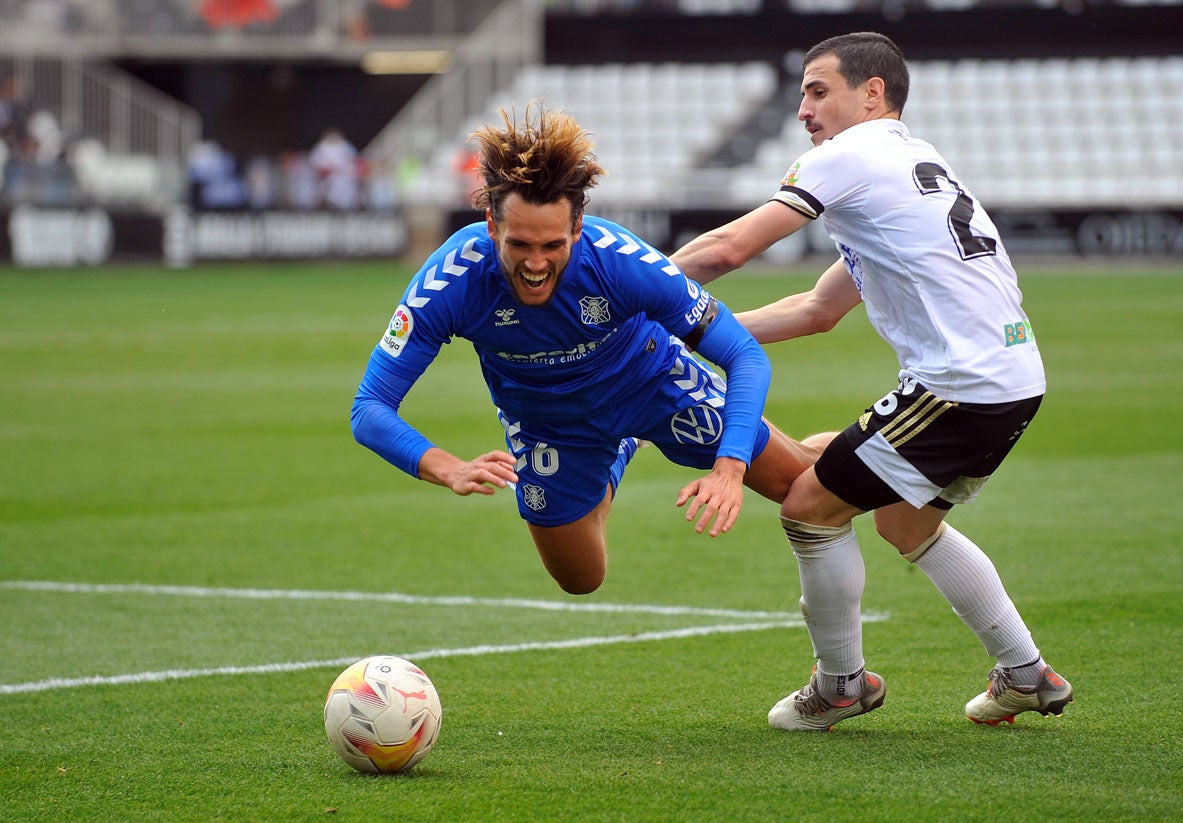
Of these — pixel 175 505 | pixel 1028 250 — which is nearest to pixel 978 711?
pixel 175 505

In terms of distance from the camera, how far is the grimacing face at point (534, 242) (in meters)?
4.62

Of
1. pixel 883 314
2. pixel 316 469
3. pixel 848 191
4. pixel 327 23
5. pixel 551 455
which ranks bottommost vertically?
pixel 316 469

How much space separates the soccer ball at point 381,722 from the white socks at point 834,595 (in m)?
1.30

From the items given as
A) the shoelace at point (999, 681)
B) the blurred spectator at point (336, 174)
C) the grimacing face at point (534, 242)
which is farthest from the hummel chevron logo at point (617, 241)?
the blurred spectator at point (336, 174)

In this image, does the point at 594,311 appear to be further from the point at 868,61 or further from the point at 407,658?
the point at 407,658

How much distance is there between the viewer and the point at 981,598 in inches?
202

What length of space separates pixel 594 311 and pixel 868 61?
1.21 meters

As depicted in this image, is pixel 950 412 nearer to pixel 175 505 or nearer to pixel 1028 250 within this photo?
pixel 175 505

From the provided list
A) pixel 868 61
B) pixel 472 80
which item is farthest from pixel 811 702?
pixel 472 80

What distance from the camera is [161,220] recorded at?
1265 inches

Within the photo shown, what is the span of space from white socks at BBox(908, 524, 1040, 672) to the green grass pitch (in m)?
0.28

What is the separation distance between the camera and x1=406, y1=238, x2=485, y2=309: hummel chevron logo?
4.84 m

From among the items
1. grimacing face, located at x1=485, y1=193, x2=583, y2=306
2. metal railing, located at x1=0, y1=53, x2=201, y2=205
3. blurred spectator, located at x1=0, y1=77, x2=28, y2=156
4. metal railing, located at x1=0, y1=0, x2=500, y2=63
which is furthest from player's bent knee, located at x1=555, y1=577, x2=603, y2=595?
metal railing, located at x1=0, y1=0, x2=500, y2=63

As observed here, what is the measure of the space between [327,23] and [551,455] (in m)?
34.4
